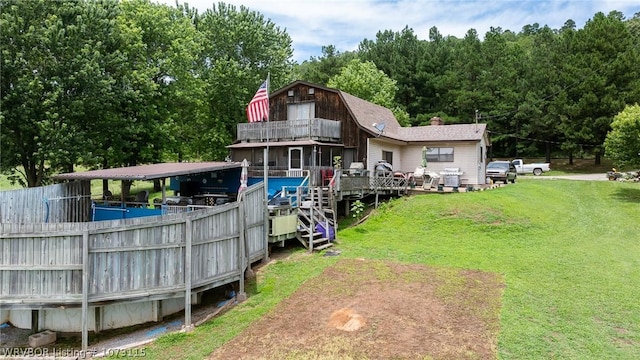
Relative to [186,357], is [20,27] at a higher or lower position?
higher

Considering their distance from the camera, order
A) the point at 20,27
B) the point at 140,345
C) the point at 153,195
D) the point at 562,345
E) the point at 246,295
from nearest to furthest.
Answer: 1. the point at 562,345
2. the point at 140,345
3. the point at 246,295
4. the point at 20,27
5. the point at 153,195

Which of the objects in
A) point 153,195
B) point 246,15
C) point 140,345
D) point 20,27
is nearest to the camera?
point 140,345

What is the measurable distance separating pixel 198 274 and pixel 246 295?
1.86 m

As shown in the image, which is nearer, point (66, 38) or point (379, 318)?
point (379, 318)

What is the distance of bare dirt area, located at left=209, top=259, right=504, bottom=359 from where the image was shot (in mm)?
7598

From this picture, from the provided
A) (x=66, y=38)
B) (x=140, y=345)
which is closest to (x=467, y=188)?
(x=140, y=345)

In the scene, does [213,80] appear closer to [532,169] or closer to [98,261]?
[98,261]

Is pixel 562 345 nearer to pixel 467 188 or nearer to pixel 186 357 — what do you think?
pixel 186 357

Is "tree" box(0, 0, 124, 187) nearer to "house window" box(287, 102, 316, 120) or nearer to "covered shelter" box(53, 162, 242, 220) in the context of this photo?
"covered shelter" box(53, 162, 242, 220)

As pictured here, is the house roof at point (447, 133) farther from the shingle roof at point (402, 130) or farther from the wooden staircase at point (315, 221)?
the wooden staircase at point (315, 221)

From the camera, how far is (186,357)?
25.7 feet

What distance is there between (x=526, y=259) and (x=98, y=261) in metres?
12.9

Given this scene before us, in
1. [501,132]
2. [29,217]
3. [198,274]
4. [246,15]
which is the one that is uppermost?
[246,15]

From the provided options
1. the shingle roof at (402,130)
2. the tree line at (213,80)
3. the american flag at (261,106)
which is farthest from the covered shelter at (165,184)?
the shingle roof at (402,130)
